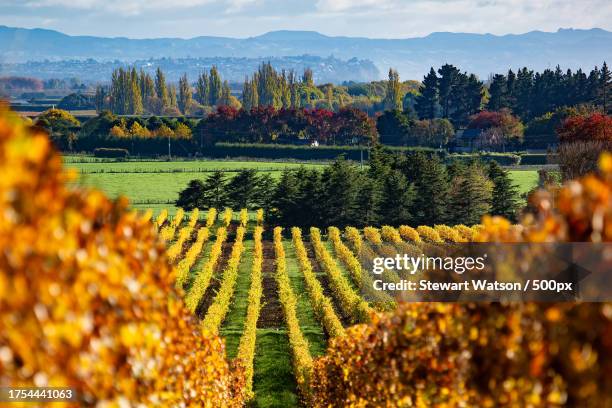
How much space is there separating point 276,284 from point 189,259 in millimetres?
5195

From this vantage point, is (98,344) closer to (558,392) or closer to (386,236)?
(558,392)

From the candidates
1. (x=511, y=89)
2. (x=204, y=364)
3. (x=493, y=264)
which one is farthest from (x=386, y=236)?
(x=511, y=89)

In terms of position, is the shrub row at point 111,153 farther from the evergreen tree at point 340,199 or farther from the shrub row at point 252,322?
the shrub row at point 252,322

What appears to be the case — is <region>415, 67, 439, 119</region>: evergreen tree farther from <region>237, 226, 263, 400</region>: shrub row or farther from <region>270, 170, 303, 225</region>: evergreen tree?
<region>237, 226, 263, 400</region>: shrub row

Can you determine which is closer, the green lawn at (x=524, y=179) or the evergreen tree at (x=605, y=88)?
the green lawn at (x=524, y=179)

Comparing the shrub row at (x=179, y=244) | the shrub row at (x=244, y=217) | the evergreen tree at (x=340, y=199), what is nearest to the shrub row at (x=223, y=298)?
the shrub row at (x=179, y=244)

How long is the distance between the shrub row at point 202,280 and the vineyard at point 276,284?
0.28 ft

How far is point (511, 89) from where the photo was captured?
12062 centimetres

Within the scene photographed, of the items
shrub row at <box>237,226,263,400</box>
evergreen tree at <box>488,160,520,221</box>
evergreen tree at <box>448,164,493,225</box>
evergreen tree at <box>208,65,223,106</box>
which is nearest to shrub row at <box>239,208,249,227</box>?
shrub row at <box>237,226,263,400</box>

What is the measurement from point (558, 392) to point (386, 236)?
44.1 m

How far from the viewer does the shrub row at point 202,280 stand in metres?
30.9

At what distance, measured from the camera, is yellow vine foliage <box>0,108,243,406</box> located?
402 cm

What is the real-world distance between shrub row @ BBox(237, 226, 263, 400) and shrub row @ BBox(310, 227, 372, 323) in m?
3.09

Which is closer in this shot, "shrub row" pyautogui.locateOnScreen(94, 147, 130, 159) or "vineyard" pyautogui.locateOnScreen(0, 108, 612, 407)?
"vineyard" pyautogui.locateOnScreen(0, 108, 612, 407)
